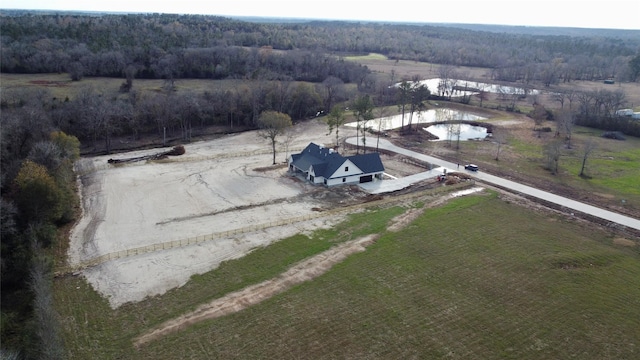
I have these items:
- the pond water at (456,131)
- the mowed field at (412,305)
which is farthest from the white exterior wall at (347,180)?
the pond water at (456,131)

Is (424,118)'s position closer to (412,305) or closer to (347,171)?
(347,171)

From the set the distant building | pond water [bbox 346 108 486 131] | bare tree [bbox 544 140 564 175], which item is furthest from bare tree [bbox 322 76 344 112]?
the distant building

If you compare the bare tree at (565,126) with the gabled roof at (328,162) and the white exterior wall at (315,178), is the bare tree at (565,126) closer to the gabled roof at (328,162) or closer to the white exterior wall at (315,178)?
the gabled roof at (328,162)

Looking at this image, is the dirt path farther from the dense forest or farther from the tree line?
the tree line

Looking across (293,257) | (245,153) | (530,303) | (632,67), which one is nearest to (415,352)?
(530,303)

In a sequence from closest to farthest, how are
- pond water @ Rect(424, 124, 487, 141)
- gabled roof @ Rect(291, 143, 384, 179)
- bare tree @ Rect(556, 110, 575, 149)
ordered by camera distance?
gabled roof @ Rect(291, 143, 384, 179) → bare tree @ Rect(556, 110, 575, 149) → pond water @ Rect(424, 124, 487, 141)

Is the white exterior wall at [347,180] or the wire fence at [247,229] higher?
the white exterior wall at [347,180]

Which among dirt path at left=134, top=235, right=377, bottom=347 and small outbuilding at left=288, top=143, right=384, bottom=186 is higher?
small outbuilding at left=288, top=143, right=384, bottom=186
